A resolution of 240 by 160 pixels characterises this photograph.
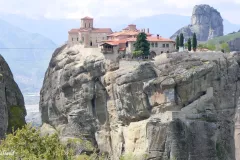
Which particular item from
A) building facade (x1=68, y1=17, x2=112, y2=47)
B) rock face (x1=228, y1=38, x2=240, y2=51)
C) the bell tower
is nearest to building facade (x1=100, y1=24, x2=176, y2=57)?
building facade (x1=68, y1=17, x2=112, y2=47)

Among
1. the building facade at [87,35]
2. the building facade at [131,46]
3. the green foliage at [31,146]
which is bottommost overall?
the green foliage at [31,146]

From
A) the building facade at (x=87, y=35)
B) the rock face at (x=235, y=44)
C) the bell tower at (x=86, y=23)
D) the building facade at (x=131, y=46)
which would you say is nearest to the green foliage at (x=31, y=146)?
the building facade at (x=131, y=46)

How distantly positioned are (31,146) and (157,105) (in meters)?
62.0

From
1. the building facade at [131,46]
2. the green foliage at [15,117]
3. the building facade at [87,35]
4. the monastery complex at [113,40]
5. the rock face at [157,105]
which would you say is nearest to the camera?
the green foliage at [15,117]

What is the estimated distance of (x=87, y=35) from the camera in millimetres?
114000

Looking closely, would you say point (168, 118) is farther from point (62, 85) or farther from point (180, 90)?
point (62, 85)

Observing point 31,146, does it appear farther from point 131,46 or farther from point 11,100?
point 131,46

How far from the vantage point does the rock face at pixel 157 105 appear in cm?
9569

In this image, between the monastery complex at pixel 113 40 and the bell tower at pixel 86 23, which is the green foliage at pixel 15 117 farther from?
the bell tower at pixel 86 23

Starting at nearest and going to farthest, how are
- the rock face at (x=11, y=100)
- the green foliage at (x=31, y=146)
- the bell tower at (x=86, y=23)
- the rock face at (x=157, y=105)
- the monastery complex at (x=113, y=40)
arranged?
the green foliage at (x=31, y=146) < the rock face at (x=11, y=100) < the rock face at (x=157, y=105) < the monastery complex at (x=113, y=40) < the bell tower at (x=86, y=23)

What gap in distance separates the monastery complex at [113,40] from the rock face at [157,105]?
7.35ft

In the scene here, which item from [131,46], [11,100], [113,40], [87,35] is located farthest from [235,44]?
[11,100]

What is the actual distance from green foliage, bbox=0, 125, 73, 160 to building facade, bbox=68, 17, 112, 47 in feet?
245

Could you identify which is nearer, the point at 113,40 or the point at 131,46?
the point at 131,46
